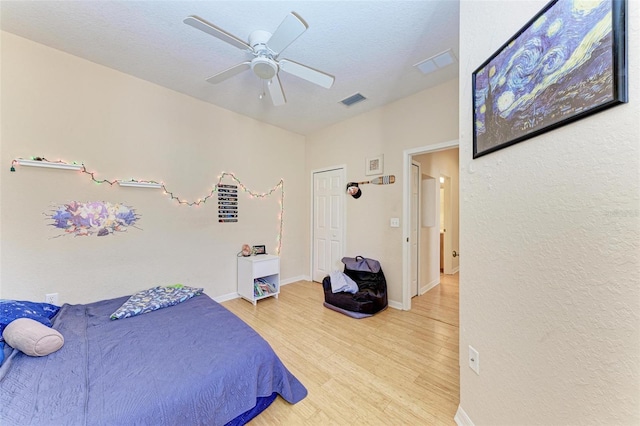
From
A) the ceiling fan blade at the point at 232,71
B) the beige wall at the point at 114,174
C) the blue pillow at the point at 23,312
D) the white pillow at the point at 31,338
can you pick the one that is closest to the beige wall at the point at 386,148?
the beige wall at the point at 114,174

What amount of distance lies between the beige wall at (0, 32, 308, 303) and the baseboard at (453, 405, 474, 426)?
2.96m

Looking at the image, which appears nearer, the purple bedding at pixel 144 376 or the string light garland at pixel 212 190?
the purple bedding at pixel 144 376

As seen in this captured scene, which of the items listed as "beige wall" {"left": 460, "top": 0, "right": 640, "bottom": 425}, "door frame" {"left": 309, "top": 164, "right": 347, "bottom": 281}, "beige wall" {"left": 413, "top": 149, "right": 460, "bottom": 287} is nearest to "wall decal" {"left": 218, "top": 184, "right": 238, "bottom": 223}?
"door frame" {"left": 309, "top": 164, "right": 347, "bottom": 281}

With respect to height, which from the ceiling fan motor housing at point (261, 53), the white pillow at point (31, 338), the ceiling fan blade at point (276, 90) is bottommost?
the white pillow at point (31, 338)

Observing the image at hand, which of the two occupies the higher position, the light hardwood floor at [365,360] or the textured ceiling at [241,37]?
the textured ceiling at [241,37]

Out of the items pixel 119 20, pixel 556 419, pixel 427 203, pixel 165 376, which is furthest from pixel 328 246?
pixel 119 20

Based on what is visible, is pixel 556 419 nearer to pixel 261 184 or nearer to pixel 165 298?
pixel 165 298

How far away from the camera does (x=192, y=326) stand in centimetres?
171

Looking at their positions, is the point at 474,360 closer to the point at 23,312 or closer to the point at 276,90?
the point at 276,90

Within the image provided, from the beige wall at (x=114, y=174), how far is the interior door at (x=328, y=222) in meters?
1.01

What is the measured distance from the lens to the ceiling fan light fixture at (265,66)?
6.05 ft

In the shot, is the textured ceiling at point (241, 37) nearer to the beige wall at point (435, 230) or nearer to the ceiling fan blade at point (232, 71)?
the ceiling fan blade at point (232, 71)

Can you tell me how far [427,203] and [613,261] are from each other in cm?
333

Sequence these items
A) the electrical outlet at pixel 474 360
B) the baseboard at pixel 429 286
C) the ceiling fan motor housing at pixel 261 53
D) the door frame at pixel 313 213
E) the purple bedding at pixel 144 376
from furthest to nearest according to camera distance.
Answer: the door frame at pixel 313 213
the baseboard at pixel 429 286
the ceiling fan motor housing at pixel 261 53
the electrical outlet at pixel 474 360
the purple bedding at pixel 144 376
